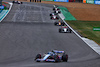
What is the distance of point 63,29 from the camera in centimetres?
3969

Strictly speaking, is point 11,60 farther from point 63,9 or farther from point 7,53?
point 63,9

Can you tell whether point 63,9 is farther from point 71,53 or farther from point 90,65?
point 90,65

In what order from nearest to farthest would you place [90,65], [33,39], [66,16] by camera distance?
[90,65] < [33,39] < [66,16]

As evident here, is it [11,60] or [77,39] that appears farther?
[77,39]

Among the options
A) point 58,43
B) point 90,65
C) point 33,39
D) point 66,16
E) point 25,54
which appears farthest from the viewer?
point 66,16

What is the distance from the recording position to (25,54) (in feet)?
82.5

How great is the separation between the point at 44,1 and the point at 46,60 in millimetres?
74567

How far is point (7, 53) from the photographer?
83.7ft

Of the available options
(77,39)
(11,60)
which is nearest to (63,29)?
(77,39)

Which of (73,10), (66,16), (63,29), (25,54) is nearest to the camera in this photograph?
(25,54)

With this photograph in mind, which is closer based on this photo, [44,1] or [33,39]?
[33,39]

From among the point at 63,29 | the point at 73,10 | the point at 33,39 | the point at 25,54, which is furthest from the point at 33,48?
the point at 73,10

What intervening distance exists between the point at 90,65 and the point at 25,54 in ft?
23.3

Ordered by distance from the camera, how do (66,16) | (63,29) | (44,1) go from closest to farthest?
(63,29)
(66,16)
(44,1)
